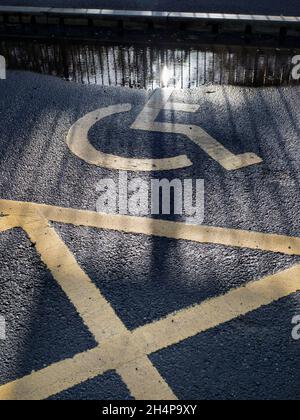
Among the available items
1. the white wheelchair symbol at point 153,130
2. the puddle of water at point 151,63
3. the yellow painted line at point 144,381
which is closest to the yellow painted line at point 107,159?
the white wheelchair symbol at point 153,130

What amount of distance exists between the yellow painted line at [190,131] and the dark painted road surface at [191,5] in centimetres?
397

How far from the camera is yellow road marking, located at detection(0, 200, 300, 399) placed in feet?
10.1

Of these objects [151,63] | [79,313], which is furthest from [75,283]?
[151,63]

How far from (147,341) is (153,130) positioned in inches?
125

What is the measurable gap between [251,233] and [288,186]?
854 mm

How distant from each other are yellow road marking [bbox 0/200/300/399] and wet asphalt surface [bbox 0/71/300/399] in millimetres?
66

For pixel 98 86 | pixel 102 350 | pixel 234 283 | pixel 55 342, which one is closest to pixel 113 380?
pixel 102 350

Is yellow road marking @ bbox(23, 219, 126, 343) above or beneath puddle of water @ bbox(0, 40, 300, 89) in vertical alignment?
beneath

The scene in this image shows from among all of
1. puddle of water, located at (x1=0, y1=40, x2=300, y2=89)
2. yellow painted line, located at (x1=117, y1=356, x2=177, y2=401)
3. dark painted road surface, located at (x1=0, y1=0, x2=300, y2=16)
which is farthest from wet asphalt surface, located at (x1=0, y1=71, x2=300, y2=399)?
dark painted road surface, located at (x1=0, y1=0, x2=300, y2=16)

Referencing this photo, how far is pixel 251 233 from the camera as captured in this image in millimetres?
4211

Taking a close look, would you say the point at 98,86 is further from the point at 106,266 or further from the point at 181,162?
the point at 106,266

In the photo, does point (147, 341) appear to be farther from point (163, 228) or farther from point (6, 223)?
point (6, 223)

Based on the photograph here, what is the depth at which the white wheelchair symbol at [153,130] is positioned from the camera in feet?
17.0

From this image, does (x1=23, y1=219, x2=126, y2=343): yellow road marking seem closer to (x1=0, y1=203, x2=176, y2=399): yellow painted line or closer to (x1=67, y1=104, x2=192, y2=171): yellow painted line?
(x1=0, y1=203, x2=176, y2=399): yellow painted line
